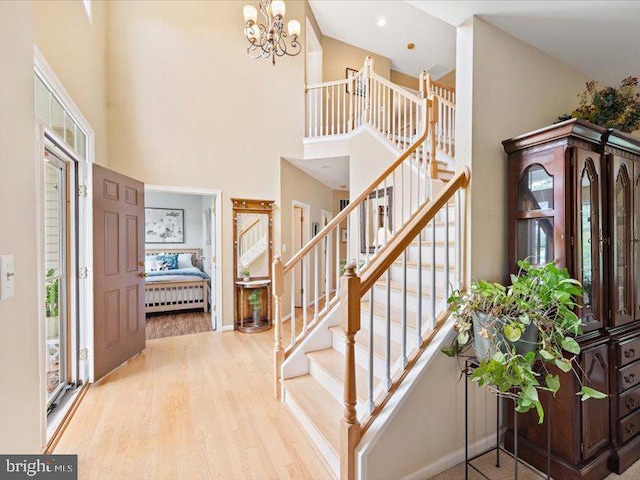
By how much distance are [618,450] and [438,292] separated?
1301mm

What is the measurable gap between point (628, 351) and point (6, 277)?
119 inches

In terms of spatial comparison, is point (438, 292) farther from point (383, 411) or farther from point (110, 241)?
point (110, 241)

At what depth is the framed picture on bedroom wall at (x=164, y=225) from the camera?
257 inches

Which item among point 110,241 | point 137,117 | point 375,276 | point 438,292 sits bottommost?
point 438,292

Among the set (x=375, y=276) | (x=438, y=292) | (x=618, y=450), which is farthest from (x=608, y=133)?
(x=618, y=450)

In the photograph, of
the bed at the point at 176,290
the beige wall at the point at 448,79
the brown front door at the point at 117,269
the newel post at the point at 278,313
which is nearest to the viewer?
the newel post at the point at 278,313

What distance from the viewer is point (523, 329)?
50.1 inches

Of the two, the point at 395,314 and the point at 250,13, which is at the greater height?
the point at 250,13

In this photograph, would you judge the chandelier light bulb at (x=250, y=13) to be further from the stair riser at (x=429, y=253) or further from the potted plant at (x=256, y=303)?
the potted plant at (x=256, y=303)

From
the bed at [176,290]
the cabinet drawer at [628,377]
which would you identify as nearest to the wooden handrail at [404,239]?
the cabinet drawer at [628,377]

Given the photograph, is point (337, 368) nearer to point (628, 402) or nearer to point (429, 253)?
point (429, 253)

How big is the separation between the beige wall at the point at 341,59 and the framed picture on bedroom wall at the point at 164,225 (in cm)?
443

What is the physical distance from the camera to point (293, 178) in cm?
511

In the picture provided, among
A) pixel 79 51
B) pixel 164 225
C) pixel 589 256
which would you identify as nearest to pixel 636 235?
pixel 589 256
